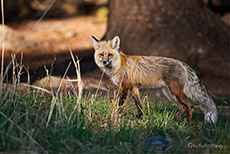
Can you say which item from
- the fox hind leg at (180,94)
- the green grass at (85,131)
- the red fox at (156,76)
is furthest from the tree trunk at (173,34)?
the green grass at (85,131)

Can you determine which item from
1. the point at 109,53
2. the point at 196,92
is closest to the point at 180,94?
the point at 196,92

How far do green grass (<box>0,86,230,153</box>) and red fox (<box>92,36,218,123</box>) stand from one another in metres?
0.89

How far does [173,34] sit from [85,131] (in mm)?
6496

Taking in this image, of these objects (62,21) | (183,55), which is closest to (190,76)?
(183,55)

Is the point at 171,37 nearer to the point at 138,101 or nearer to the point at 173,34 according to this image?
the point at 173,34

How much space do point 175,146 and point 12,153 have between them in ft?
6.68

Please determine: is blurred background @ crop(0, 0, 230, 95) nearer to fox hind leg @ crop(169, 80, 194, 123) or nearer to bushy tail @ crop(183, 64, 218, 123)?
bushy tail @ crop(183, 64, 218, 123)

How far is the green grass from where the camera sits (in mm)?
4238

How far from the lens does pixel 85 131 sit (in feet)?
15.3

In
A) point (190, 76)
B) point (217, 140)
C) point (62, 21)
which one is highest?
point (62, 21)

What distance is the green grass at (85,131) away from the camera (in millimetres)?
4238

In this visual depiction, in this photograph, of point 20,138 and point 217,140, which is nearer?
point 20,138

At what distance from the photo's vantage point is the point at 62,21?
64.4ft

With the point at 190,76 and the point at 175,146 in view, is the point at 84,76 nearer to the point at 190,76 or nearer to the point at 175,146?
the point at 190,76
